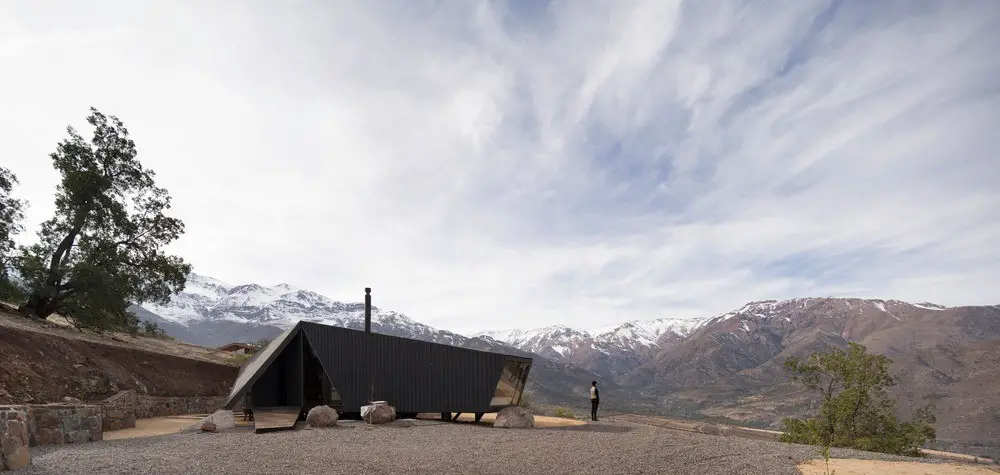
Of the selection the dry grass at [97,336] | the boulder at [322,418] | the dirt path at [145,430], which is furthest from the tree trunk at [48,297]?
the boulder at [322,418]

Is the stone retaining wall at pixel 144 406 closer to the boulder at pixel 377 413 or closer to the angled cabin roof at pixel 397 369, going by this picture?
the angled cabin roof at pixel 397 369

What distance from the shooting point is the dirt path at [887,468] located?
11.0 meters

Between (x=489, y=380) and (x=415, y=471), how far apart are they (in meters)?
13.1

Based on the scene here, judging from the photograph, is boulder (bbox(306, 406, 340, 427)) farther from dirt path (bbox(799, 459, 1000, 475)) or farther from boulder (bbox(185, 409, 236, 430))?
dirt path (bbox(799, 459, 1000, 475))

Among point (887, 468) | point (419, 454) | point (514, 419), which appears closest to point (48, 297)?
point (514, 419)

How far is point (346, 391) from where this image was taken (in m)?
21.4

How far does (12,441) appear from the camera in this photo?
9859 mm

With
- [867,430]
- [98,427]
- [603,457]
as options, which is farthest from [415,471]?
[867,430]

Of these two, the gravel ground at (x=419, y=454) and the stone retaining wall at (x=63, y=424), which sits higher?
the stone retaining wall at (x=63, y=424)

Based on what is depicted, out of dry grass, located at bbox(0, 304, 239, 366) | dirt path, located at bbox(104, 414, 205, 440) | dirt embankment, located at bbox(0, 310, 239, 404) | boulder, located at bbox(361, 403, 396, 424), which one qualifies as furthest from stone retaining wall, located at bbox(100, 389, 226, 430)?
boulder, located at bbox(361, 403, 396, 424)

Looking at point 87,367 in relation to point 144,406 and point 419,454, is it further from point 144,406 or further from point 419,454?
point 419,454

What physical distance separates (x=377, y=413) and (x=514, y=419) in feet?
18.6

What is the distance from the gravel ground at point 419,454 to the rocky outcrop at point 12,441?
0.35 metres

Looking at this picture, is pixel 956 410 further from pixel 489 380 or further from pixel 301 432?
pixel 301 432
